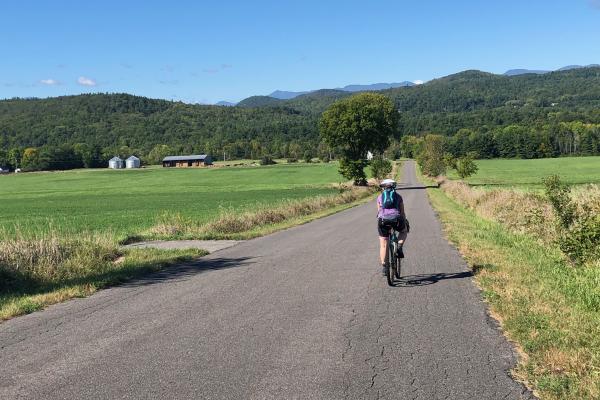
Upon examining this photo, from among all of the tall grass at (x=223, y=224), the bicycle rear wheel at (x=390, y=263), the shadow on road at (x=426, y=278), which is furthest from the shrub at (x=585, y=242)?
the tall grass at (x=223, y=224)

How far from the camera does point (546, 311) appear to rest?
7.33 metres

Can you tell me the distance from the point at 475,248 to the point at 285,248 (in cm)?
558

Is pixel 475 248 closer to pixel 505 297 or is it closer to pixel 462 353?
pixel 505 297

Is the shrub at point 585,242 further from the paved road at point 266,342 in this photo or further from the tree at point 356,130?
the tree at point 356,130

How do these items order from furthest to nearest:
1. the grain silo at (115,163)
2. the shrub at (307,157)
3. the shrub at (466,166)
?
the shrub at (307,157) → the grain silo at (115,163) → the shrub at (466,166)

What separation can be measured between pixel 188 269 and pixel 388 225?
5224 mm

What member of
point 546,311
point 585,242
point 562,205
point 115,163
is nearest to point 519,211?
point 562,205

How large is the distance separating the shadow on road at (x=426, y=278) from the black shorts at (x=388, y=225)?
100cm

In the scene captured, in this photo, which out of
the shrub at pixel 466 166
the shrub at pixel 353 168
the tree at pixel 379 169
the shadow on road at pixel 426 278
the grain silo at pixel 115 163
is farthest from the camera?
the grain silo at pixel 115 163

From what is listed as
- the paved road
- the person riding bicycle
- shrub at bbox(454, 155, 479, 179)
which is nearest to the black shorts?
the person riding bicycle

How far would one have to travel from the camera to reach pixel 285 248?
53.3 ft

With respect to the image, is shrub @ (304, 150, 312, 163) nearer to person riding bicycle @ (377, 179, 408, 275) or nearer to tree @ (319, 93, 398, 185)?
tree @ (319, 93, 398, 185)

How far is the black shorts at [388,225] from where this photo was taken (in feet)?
33.3

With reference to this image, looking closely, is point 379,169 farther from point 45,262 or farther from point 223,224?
point 45,262
